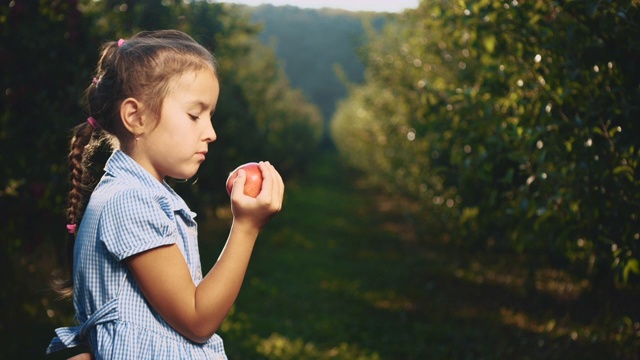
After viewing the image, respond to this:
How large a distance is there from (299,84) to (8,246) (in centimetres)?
10446

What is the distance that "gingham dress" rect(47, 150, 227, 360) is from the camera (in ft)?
5.67

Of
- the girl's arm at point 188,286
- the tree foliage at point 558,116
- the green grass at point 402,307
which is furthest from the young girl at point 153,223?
the green grass at point 402,307

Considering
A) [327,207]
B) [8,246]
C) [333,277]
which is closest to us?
[8,246]

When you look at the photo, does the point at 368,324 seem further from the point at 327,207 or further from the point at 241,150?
the point at 327,207

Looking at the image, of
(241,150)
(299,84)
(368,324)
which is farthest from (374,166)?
(299,84)

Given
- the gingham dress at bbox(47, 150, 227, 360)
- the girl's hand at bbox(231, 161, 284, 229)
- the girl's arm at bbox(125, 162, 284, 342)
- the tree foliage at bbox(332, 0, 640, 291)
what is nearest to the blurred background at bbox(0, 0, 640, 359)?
the tree foliage at bbox(332, 0, 640, 291)

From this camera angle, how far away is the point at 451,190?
7.19 metres

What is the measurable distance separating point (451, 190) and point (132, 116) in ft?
18.4

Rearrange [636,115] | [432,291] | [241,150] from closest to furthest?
[636,115]
[432,291]
[241,150]

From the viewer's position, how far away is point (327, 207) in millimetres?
20578

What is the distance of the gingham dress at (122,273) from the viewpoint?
1729 millimetres

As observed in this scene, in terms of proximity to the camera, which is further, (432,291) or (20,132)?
(432,291)

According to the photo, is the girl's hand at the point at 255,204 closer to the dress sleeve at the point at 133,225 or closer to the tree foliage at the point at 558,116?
the dress sleeve at the point at 133,225

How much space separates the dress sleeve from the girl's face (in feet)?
0.59
